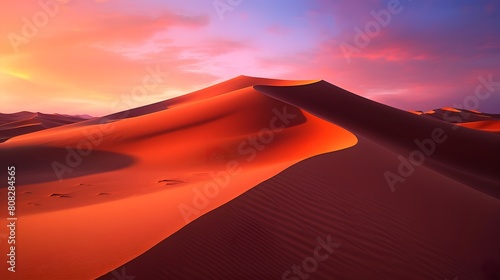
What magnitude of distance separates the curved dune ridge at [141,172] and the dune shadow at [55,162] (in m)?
0.05

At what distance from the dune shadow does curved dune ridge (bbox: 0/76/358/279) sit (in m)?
0.05

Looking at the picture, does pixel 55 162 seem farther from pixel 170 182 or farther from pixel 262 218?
pixel 262 218

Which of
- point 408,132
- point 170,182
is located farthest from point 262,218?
point 408,132

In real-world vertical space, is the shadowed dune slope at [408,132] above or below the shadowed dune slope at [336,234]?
above

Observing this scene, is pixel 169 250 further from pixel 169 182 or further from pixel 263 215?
pixel 169 182

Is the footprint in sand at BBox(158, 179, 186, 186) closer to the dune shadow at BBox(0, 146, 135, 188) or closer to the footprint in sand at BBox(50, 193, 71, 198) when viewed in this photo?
the footprint in sand at BBox(50, 193, 71, 198)

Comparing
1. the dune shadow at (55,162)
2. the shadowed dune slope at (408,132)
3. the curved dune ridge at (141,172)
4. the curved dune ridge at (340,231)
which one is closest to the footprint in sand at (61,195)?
the curved dune ridge at (141,172)

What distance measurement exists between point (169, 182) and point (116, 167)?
473 centimetres

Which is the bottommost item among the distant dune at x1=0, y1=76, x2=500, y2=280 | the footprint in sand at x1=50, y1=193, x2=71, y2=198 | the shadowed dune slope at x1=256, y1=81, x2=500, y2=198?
the footprint in sand at x1=50, y1=193, x2=71, y2=198

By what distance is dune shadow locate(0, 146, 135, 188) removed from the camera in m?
11.7

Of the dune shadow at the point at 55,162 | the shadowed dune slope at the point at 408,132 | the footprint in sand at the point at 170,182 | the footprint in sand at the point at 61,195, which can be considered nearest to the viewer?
the footprint in sand at the point at 61,195

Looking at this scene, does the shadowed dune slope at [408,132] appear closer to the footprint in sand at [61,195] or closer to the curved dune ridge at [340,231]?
the curved dune ridge at [340,231]

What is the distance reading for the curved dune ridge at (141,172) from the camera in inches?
192

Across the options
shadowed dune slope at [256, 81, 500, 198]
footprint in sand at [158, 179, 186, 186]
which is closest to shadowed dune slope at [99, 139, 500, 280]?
footprint in sand at [158, 179, 186, 186]
